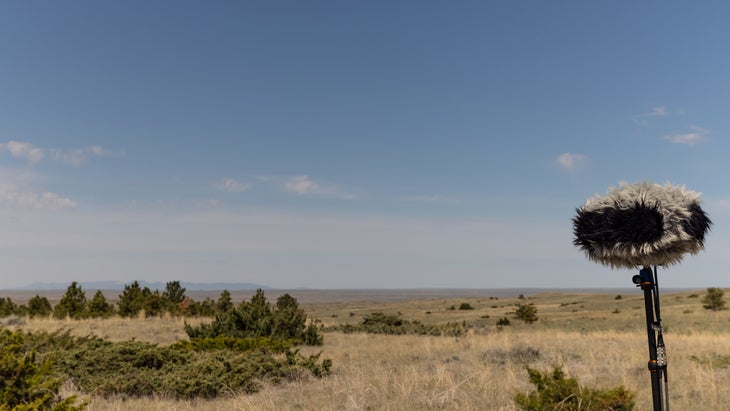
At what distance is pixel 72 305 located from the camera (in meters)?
28.8

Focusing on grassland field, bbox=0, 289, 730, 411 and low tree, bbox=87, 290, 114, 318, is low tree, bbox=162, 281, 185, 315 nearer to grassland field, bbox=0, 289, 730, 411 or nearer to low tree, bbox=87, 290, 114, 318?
low tree, bbox=87, 290, 114, 318

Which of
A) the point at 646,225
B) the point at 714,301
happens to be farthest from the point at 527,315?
the point at 646,225

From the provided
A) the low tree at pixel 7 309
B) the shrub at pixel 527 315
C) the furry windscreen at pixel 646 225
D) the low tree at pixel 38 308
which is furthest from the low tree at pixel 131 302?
the furry windscreen at pixel 646 225

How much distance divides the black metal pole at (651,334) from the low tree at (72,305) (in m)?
27.6

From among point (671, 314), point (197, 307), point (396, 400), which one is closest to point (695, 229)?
point (396, 400)

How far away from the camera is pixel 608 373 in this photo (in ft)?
36.2

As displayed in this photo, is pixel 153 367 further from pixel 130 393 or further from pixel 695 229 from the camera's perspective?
pixel 695 229

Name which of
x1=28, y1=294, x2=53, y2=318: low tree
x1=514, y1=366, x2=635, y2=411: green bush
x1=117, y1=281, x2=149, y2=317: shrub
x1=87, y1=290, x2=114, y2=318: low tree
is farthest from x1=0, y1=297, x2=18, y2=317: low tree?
x1=514, y1=366, x2=635, y2=411: green bush

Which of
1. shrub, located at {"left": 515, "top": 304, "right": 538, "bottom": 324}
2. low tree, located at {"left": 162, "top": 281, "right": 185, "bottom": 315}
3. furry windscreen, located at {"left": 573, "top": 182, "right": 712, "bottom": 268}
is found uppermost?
furry windscreen, located at {"left": 573, "top": 182, "right": 712, "bottom": 268}

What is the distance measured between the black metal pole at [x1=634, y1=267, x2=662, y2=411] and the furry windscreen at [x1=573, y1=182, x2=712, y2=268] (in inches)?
8.5

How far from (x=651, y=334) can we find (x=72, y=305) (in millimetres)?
29942

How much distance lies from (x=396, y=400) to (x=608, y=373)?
5.41m

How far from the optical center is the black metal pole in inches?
247

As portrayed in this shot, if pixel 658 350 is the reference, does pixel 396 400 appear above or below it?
below
